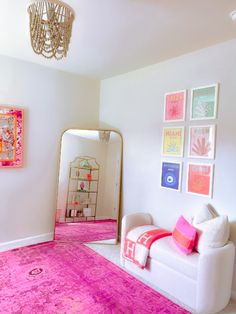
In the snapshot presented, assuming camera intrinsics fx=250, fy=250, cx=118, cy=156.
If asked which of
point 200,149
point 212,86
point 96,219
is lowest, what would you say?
point 96,219

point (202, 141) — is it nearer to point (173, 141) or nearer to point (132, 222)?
point (173, 141)

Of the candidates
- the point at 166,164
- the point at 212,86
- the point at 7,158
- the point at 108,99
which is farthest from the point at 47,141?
the point at 212,86

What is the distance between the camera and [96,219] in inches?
141

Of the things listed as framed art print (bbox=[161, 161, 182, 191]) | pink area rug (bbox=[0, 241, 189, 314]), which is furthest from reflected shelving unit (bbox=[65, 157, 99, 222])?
framed art print (bbox=[161, 161, 182, 191])

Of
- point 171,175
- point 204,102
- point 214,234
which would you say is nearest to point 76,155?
point 171,175

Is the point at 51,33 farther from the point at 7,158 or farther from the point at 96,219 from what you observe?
the point at 96,219

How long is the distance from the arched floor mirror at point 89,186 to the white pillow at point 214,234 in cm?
151

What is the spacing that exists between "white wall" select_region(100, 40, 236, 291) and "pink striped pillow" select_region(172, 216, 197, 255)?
0.87 feet

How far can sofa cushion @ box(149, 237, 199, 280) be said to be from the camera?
212cm

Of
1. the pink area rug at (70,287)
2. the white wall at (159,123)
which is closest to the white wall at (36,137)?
the pink area rug at (70,287)

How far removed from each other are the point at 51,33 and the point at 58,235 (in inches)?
106

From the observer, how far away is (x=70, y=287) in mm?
2373

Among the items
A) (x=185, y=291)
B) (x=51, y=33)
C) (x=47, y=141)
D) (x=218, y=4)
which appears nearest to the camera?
(x=51, y=33)

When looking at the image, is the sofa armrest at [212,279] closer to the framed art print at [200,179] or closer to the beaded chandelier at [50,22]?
the framed art print at [200,179]
